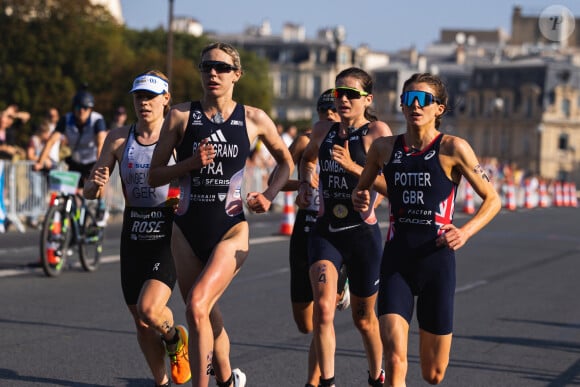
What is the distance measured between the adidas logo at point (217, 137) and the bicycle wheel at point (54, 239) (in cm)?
684

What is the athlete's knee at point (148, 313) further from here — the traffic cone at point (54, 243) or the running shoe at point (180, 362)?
the traffic cone at point (54, 243)

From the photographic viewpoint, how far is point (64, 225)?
47.5 feet

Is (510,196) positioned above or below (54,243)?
below

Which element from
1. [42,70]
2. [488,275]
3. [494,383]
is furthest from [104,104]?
[494,383]

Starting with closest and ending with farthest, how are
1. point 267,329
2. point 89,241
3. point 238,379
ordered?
1. point 238,379
2. point 267,329
3. point 89,241

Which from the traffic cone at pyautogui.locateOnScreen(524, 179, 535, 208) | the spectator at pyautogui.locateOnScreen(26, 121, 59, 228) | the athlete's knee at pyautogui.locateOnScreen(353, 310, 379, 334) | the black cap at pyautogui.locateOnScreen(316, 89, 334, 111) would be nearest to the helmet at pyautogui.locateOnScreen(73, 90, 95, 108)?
the black cap at pyautogui.locateOnScreen(316, 89, 334, 111)

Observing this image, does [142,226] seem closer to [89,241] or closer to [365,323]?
[365,323]

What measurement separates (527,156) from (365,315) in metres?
124

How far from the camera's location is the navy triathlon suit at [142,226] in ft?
26.5

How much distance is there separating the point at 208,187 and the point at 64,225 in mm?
7143

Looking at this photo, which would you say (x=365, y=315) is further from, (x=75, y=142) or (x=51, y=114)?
(x=51, y=114)

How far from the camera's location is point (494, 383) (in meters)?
9.22

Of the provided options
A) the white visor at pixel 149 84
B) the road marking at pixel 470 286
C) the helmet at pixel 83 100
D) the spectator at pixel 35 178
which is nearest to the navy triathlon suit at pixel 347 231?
the white visor at pixel 149 84

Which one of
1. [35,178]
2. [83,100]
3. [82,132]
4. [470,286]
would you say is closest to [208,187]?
[83,100]
